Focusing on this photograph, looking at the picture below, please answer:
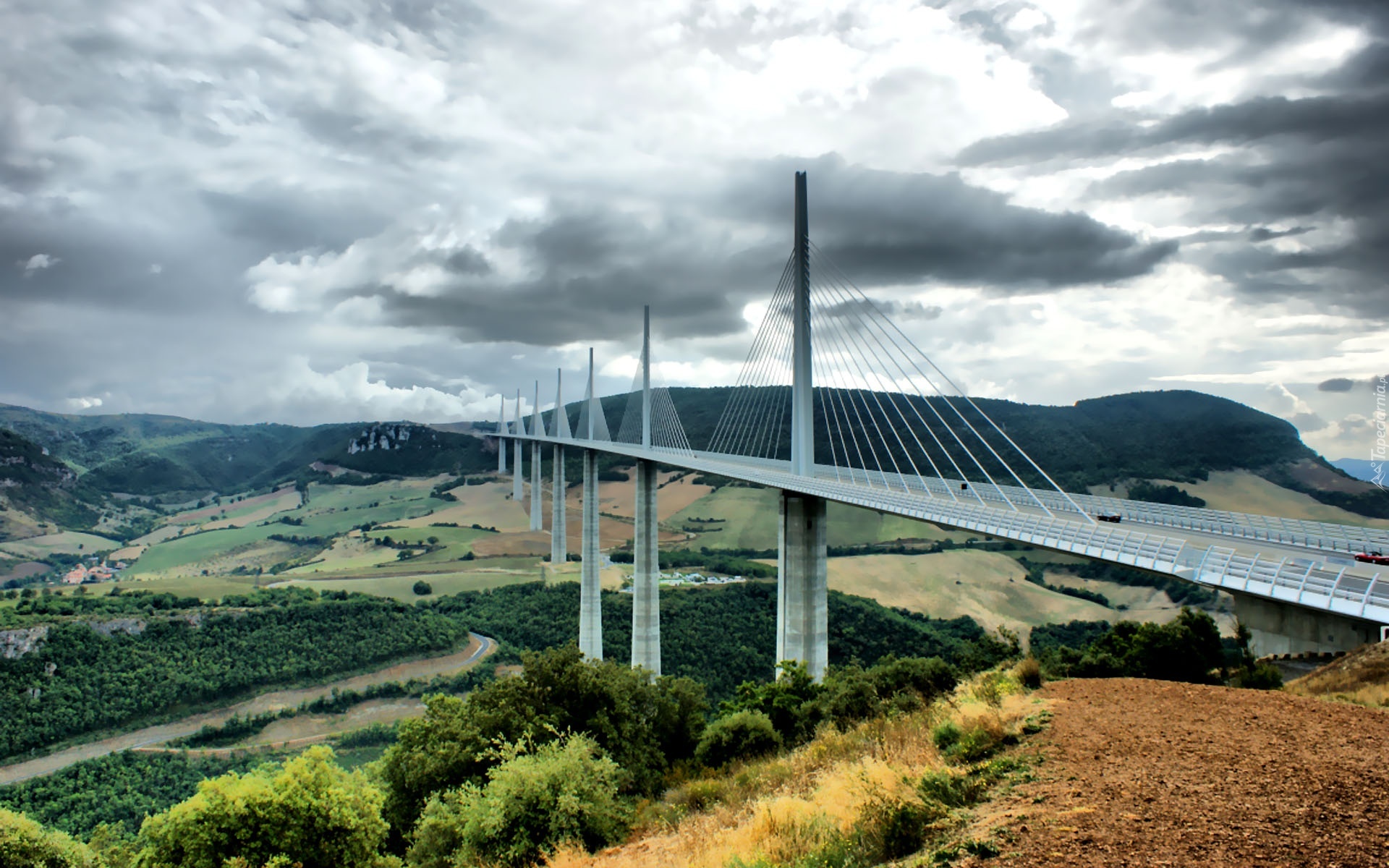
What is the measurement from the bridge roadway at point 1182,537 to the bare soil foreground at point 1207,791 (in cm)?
162

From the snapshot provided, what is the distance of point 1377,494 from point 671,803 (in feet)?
304

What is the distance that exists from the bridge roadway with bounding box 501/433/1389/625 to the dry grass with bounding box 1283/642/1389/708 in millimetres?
1200

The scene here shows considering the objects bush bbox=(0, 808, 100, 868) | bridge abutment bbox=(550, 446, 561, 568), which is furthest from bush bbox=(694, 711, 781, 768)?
bridge abutment bbox=(550, 446, 561, 568)

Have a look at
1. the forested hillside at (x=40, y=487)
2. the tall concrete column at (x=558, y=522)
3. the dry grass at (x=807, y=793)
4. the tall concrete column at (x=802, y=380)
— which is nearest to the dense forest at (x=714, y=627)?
Answer: the tall concrete column at (x=558, y=522)

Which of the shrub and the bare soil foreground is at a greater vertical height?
the bare soil foreground

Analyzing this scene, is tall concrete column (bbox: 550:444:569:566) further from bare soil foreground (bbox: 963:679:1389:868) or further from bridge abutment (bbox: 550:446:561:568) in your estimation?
bare soil foreground (bbox: 963:679:1389:868)

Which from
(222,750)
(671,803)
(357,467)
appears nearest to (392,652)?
(222,750)

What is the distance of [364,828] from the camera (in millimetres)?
15227

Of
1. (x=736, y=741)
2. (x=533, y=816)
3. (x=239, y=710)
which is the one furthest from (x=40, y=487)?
(x=533, y=816)

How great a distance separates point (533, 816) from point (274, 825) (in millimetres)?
7193

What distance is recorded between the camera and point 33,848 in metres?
19.6

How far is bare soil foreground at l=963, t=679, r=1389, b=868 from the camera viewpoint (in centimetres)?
552

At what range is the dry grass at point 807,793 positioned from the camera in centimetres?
772

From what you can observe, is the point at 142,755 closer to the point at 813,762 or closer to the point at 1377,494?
the point at 813,762
